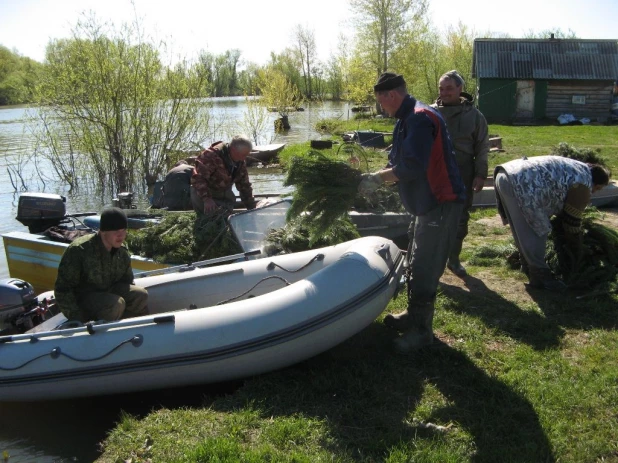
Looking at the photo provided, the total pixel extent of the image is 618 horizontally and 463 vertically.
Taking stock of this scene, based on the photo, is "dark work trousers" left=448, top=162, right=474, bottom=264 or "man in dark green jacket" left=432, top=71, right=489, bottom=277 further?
"dark work trousers" left=448, top=162, right=474, bottom=264

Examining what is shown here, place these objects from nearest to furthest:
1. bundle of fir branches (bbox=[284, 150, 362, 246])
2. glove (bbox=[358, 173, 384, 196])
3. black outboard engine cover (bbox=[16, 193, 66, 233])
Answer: glove (bbox=[358, 173, 384, 196])
bundle of fir branches (bbox=[284, 150, 362, 246])
black outboard engine cover (bbox=[16, 193, 66, 233])

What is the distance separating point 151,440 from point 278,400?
0.79 meters

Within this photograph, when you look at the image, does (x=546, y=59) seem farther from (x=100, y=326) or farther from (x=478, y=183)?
(x=100, y=326)

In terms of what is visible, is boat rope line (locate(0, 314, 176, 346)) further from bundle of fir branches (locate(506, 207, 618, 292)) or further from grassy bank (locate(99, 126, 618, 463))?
bundle of fir branches (locate(506, 207, 618, 292))

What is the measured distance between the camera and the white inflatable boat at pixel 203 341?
384cm

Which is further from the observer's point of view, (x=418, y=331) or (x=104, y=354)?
(x=418, y=331)

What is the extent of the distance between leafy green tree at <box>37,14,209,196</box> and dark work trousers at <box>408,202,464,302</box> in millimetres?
8627

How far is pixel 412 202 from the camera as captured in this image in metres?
3.95

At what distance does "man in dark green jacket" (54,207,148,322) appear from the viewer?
14.1 ft

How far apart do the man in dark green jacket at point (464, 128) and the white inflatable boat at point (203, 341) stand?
5.26 feet

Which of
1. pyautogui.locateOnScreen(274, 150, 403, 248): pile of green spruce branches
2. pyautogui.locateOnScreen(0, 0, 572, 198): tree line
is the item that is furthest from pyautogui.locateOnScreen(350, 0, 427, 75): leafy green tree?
pyautogui.locateOnScreen(274, 150, 403, 248): pile of green spruce branches

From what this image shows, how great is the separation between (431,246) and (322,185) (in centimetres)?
91

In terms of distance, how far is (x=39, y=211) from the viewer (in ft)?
23.7

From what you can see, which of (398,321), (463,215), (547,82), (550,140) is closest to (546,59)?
(547,82)
